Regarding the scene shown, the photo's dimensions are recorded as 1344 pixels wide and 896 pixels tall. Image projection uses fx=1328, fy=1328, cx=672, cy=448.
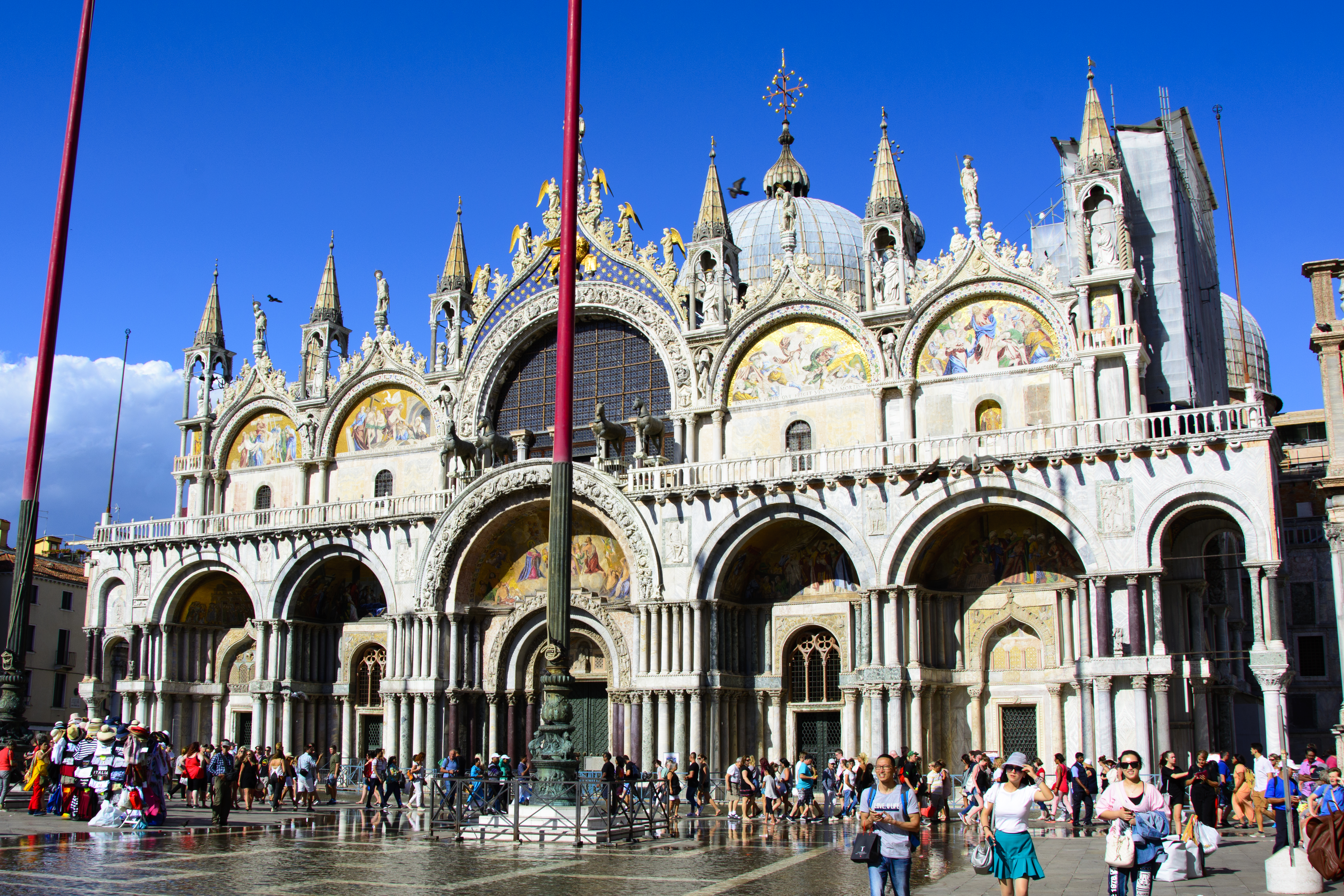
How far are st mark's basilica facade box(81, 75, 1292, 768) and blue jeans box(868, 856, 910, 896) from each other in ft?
57.6

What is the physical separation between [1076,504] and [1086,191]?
824 cm

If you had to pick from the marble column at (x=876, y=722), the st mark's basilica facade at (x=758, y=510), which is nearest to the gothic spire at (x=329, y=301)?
the st mark's basilica facade at (x=758, y=510)

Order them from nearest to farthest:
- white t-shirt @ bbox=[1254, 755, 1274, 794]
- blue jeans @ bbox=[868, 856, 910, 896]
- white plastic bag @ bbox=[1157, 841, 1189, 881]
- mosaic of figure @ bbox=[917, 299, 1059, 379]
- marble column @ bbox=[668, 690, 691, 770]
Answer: blue jeans @ bbox=[868, 856, 910, 896], white plastic bag @ bbox=[1157, 841, 1189, 881], white t-shirt @ bbox=[1254, 755, 1274, 794], marble column @ bbox=[668, 690, 691, 770], mosaic of figure @ bbox=[917, 299, 1059, 379]

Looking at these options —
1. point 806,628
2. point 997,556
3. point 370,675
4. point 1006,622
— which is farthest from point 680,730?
point 370,675

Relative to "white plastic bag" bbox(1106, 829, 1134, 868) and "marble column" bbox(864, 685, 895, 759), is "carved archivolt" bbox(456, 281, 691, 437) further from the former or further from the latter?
"white plastic bag" bbox(1106, 829, 1134, 868)

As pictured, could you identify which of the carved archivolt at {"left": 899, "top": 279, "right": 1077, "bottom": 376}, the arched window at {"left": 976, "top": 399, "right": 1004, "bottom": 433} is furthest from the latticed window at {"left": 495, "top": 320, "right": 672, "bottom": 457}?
the arched window at {"left": 976, "top": 399, "right": 1004, "bottom": 433}

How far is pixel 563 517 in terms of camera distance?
2028cm

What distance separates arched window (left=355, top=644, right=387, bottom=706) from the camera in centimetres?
3844

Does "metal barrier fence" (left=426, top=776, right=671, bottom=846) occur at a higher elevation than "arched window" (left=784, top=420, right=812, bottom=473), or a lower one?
lower

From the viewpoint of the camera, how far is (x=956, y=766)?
3031 cm

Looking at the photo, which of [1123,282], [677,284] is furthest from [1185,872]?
[677,284]

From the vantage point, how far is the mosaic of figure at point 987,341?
1234 inches

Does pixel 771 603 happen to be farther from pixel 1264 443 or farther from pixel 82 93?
pixel 82 93

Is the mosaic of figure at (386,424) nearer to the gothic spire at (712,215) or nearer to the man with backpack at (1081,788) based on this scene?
the gothic spire at (712,215)
